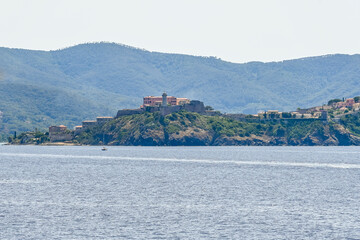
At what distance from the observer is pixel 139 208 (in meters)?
94.3

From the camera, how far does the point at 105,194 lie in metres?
111

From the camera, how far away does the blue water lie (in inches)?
3046

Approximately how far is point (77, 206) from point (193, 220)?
19.4 meters

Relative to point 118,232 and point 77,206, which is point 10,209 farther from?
point 118,232

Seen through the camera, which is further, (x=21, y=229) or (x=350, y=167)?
(x=350, y=167)

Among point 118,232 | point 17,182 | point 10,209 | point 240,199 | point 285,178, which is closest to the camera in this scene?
point 118,232

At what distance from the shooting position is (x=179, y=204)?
98438mm

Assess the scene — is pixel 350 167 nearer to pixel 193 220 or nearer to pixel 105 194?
pixel 105 194

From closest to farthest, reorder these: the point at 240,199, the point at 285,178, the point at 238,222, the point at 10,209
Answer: the point at 238,222 < the point at 10,209 < the point at 240,199 < the point at 285,178

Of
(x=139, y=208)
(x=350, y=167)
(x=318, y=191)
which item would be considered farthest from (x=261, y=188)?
(x=350, y=167)

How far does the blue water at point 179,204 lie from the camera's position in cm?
7738

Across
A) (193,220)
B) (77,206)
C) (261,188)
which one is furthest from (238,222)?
(261,188)

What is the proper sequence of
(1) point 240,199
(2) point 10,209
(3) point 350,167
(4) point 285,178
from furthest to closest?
(3) point 350,167, (4) point 285,178, (1) point 240,199, (2) point 10,209

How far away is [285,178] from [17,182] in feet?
176
